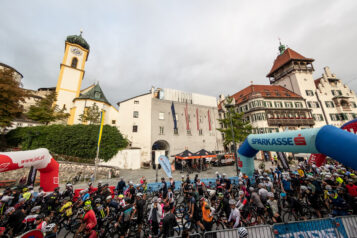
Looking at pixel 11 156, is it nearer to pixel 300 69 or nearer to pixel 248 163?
pixel 248 163

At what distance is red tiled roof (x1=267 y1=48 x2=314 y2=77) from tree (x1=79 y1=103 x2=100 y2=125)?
51.9 m

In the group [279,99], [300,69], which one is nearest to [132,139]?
[279,99]

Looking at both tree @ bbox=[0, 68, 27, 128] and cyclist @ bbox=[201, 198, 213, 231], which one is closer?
cyclist @ bbox=[201, 198, 213, 231]

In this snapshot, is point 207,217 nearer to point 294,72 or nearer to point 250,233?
point 250,233

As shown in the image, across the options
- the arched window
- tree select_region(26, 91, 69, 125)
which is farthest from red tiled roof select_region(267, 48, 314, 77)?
tree select_region(26, 91, 69, 125)

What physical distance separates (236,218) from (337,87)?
2163 inches

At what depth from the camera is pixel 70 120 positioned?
29250 mm

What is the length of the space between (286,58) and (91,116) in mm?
54929

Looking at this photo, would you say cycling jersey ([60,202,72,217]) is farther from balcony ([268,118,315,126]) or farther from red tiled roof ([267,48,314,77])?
red tiled roof ([267,48,314,77])

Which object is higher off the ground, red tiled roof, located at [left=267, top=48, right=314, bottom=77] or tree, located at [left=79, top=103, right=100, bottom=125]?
red tiled roof, located at [left=267, top=48, right=314, bottom=77]

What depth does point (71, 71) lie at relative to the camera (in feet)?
114

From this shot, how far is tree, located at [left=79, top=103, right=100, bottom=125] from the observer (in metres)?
26.7

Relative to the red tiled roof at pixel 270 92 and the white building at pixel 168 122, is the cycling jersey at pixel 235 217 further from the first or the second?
the red tiled roof at pixel 270 92

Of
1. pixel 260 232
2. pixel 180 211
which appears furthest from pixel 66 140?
pixel 260 232
